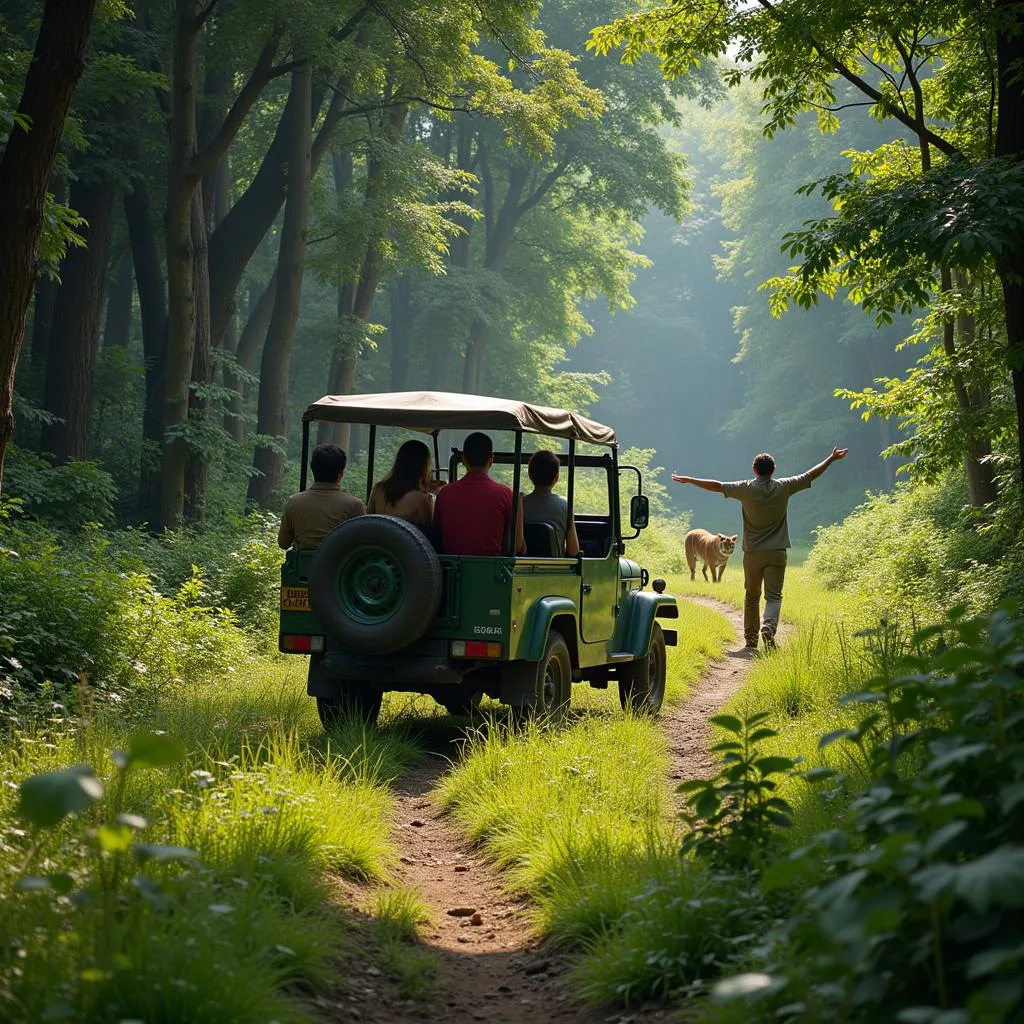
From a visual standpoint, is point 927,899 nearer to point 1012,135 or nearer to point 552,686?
point 552,686

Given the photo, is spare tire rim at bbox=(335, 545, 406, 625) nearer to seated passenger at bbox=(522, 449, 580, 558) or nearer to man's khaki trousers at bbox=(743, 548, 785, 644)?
seated passenger at bbox=(522, 449, 580, 558)

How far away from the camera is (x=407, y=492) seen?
8.89 m

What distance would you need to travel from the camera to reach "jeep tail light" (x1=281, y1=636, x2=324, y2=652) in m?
8.54

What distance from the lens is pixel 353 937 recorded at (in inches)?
190

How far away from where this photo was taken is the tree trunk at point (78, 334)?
19281 millimetres

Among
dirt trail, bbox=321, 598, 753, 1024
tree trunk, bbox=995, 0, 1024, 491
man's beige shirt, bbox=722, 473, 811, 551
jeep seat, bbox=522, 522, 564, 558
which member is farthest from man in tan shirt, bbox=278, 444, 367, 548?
man's beige shirt, bbox=722, 473, 811, 551

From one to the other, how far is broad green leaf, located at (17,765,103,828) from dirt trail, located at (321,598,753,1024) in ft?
5.23

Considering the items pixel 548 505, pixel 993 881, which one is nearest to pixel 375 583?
pixel 548 505

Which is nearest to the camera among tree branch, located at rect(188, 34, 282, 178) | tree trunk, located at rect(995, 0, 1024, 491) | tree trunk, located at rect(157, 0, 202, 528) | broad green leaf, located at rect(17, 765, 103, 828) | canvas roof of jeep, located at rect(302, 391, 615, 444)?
broad green leaf, located at rect(17, 765, 103, 828)

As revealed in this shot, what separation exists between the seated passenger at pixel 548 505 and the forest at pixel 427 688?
0.81 feet

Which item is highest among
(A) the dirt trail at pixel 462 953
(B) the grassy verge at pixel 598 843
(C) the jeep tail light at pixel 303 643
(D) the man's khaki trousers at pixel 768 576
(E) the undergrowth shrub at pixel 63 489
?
(E) the undergrowth shrub at pixel 63 489

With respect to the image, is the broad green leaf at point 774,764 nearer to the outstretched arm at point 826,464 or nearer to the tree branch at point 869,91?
the tree branch at point 869,91

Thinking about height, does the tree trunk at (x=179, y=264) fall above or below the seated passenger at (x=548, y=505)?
above

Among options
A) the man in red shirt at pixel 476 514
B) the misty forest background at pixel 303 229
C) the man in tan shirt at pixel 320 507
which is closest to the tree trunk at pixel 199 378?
the misty forest background at pixel 303 229
